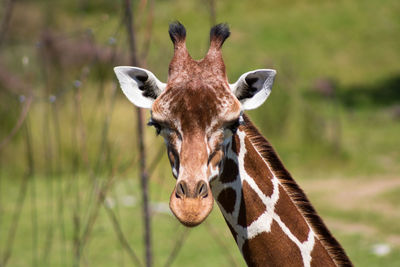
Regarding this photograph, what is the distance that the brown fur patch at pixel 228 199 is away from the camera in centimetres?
275

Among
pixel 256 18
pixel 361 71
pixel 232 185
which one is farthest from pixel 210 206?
pixel 256 18

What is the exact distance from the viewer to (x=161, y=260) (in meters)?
6.92

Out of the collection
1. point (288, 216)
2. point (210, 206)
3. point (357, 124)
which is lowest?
point (357, 124)

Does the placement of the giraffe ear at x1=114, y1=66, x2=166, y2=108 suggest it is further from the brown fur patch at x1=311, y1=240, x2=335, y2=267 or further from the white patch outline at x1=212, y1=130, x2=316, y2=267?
the brown fur patch at x1=311, y1=240, x2=335, y2=267

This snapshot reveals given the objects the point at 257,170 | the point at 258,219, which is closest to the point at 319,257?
the point at 258,219

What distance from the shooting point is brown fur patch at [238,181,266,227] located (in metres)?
2.76

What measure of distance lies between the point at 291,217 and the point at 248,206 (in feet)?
0.72

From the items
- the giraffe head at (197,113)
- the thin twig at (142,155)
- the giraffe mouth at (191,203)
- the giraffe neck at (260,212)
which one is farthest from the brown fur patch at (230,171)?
the thin twig at (142,155)

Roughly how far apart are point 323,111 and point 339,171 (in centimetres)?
446

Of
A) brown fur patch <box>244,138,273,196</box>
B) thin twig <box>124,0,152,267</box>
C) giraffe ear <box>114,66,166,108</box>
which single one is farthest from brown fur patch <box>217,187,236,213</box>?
thin twig <box>124,0,152,267</box>

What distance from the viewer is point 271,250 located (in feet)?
9.04

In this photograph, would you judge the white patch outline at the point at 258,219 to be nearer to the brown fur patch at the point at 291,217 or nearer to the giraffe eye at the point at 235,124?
the brown fur patch at the point at 291,217

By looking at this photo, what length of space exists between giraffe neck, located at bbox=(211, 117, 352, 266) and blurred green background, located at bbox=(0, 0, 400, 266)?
4.15 feet

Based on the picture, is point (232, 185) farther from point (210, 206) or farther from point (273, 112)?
point (273, 112)
